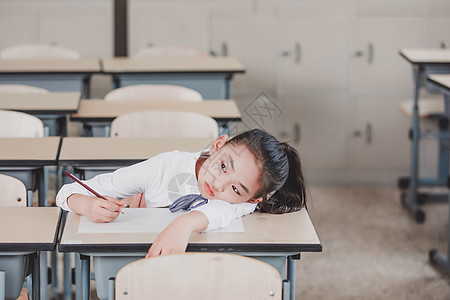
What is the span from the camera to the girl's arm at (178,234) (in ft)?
5.45

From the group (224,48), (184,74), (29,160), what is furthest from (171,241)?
(224,48)

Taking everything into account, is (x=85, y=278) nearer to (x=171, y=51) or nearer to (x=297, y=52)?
(x=171, y=51)

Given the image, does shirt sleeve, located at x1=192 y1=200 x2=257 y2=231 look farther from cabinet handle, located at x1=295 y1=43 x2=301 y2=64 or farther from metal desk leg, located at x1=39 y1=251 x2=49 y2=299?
cabinet handle, located at x1=295 y1=43 x2=301 y2=64

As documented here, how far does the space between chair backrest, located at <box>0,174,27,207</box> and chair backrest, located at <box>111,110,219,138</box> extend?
0.89 m

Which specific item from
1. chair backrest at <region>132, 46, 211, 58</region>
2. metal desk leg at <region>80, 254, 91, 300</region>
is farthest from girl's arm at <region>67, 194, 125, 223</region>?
chair backrest at <region>132, 46, 211, 58</region>

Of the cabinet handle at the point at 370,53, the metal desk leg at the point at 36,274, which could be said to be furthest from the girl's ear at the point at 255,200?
the cabinet handle at the point at 370,53

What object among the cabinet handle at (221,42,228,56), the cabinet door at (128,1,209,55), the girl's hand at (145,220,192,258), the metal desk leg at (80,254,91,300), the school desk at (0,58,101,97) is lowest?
the metal desk leg at (80,254,91,300)

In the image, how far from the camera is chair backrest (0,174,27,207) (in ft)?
6.83

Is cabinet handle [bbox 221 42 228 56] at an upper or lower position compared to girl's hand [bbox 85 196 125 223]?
upper

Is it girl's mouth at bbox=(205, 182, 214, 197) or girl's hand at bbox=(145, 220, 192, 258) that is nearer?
girl's hand at bbox=(145, 220, 192, 258)

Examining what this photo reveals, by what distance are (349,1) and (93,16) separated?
1.72 meters

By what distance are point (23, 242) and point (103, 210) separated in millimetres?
206

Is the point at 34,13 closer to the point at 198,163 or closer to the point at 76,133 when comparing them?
the point at 76,133

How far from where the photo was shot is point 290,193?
2.01m
